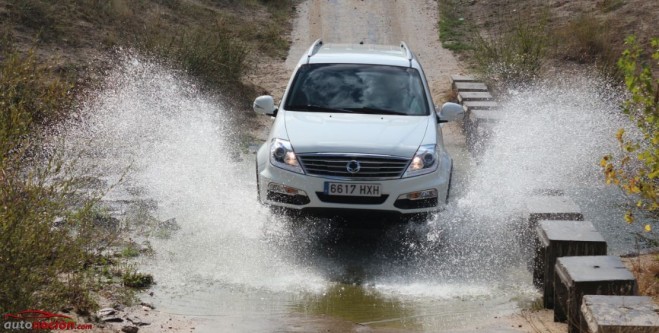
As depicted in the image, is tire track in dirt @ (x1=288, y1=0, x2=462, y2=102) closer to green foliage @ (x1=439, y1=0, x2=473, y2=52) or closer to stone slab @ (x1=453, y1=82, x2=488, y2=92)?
green foliage @ (x1=439, y1=0, x2=473, y2=52)

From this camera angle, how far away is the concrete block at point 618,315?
20.4 ft

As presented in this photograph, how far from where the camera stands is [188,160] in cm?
1343

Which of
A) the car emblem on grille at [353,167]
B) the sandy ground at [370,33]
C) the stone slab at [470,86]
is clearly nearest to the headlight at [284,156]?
the car emblem on grille at [353,167]

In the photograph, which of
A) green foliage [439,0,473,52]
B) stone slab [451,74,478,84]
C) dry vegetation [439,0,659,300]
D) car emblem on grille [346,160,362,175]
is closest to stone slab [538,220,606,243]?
car emblem on grille [346,160,362,175]

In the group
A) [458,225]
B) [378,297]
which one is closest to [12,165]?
[378,297]

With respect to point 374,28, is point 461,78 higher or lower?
higher

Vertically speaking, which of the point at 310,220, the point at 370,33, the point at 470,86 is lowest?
the point at 370,33

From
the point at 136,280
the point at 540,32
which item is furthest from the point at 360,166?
the point at 540,32

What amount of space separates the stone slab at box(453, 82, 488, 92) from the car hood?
23.7 ft

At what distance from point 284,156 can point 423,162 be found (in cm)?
124

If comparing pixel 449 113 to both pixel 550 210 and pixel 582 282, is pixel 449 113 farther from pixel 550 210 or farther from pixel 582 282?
pixel 582 282

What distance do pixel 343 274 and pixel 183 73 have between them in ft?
28.9

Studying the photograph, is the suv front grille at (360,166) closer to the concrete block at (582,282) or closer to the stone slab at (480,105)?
the concrete block at (582,282)

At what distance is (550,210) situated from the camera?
898cm
